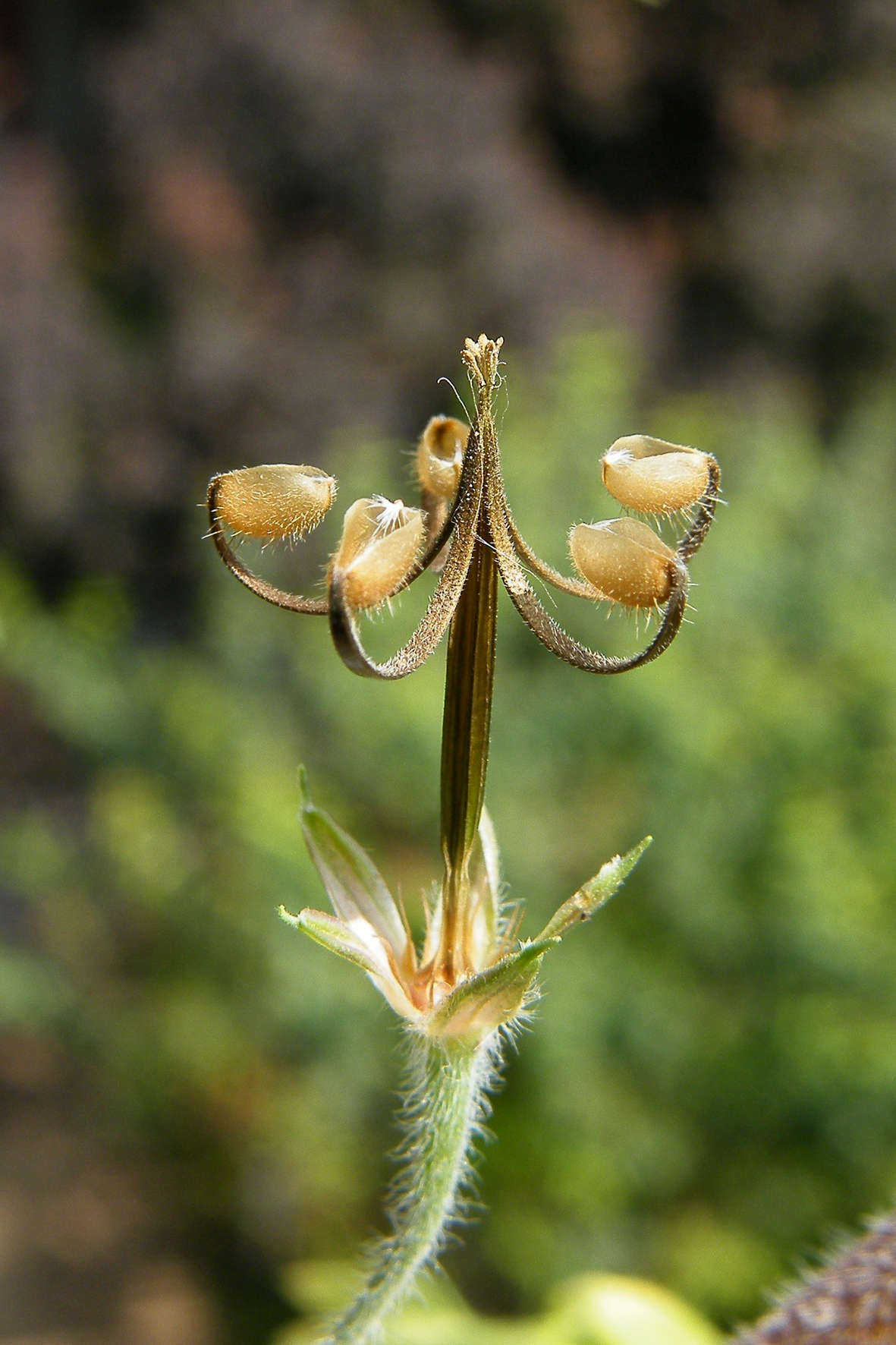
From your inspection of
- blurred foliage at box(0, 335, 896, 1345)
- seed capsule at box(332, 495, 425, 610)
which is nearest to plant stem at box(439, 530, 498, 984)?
seed capsule at box(332, 495, 425, 610)

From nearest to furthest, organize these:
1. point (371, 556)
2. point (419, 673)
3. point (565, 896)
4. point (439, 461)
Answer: point (371, 556), point (439, 461), point (565, 896), point (419, 673)

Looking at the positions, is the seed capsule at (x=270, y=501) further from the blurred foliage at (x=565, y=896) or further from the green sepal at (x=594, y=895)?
the blurred foliage at (x=565, y=896)

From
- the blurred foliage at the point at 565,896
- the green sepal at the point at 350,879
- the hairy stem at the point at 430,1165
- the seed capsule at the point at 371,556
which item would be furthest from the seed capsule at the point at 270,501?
the blurred foliage at the point at 565,896

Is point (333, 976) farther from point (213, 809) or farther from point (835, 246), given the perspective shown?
point (835, 246)

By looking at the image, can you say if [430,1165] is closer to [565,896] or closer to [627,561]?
[627,561]

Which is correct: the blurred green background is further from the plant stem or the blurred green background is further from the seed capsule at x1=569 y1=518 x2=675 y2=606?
the seed capsule at x1=569 y1=518 x2=675 y2=606

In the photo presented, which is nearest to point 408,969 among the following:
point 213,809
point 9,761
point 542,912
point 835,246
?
point 542,912

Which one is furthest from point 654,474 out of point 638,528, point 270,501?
point 270,501
